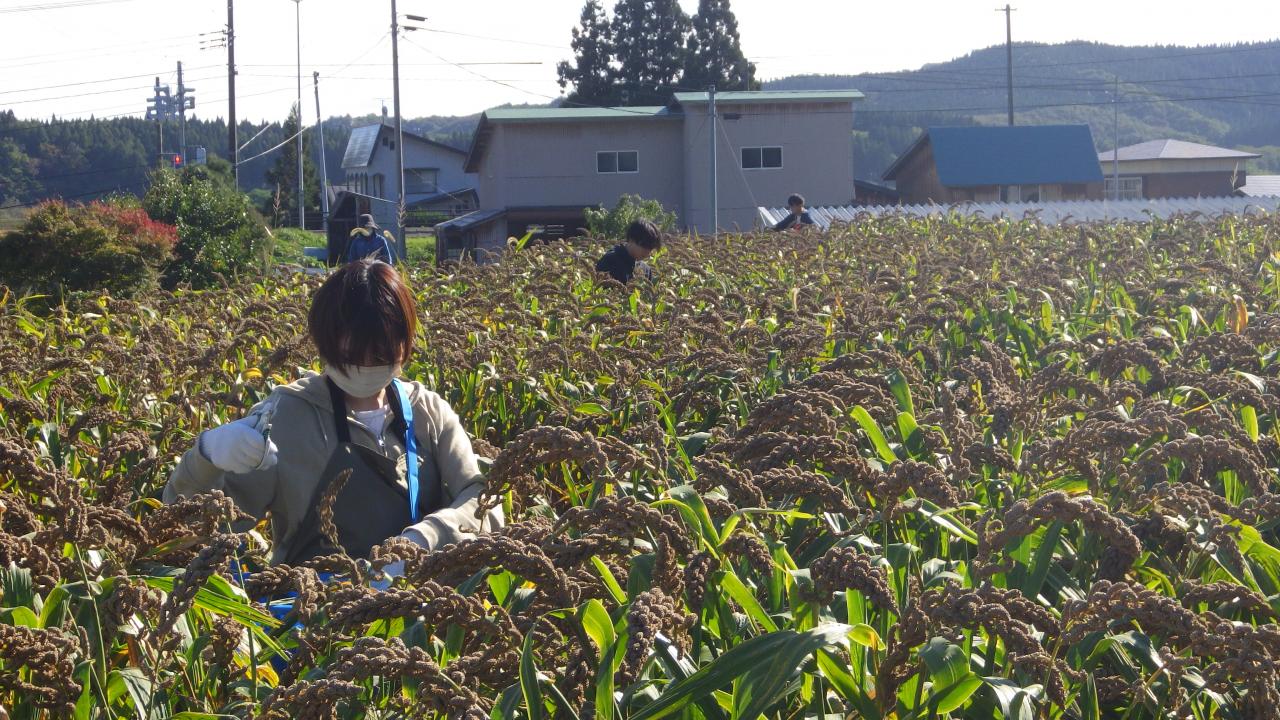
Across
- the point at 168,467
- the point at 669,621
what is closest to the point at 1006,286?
the point at 168,467

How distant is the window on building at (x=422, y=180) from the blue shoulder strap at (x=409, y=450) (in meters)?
62.6

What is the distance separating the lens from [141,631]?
2.05m

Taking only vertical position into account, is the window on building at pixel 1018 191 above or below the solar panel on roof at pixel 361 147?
below

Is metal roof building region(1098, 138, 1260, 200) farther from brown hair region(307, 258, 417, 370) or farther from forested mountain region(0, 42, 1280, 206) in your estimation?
brown hair region(307, 258, 417, 370)

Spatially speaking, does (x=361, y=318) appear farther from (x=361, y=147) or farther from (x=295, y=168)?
(x=295, y=168)

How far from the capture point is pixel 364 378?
309cm

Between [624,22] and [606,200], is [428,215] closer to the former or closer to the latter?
[606,200]

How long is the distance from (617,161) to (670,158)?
2.00 meters

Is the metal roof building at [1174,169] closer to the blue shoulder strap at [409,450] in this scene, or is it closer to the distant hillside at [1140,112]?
the blue shoulder strap at [409,450]

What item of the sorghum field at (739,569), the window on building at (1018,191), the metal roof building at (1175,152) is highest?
the metal roof building at (1175,152)

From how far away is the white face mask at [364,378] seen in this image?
3.08 metres

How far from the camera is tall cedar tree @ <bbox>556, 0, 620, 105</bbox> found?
7075 cm

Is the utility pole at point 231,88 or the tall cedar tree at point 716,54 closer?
the utility pole at point 231,88

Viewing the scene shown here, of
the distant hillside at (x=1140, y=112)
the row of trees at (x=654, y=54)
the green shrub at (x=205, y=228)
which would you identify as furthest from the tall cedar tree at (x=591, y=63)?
the distant hillside at (x=1140, y=112)
